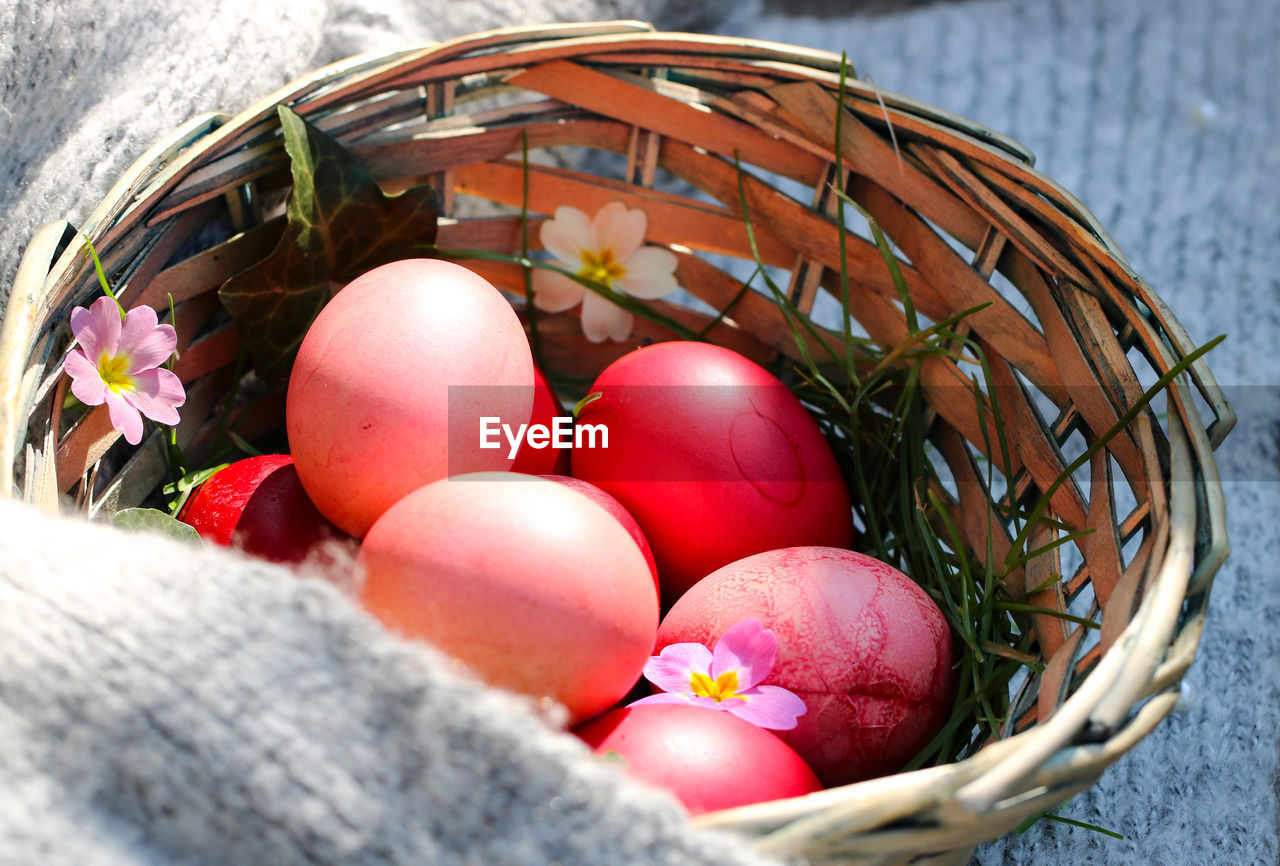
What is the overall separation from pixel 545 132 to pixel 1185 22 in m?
0.86

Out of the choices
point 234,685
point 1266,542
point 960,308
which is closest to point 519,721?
point 234,685

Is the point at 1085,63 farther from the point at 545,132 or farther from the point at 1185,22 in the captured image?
the point at 545,132

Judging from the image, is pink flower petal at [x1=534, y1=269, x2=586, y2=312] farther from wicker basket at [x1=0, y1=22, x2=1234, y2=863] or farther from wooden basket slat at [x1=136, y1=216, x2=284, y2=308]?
wooden basket slat at [x1=136, y1=216, x2=284, y2=308]

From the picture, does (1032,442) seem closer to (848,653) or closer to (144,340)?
(848,653)

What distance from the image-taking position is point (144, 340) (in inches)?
25.0

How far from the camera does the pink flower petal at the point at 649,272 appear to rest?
856mm

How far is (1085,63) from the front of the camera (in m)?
1.20

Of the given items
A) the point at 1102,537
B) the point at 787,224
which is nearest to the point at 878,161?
the point at 787,224

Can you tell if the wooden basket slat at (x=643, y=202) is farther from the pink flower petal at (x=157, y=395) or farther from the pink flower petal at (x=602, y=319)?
the pink flower petal at (x=157, y=395)

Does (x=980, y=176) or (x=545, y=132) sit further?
(x=545, y=132)

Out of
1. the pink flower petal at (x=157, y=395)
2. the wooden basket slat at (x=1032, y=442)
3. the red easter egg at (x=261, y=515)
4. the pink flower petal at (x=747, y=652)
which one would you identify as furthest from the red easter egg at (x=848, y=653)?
the pink flower petal at (x=157, y=395)

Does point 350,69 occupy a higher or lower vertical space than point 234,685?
higher

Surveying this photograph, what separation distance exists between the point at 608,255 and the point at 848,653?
0.42 metres

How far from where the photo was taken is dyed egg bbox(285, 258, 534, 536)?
605 mm
